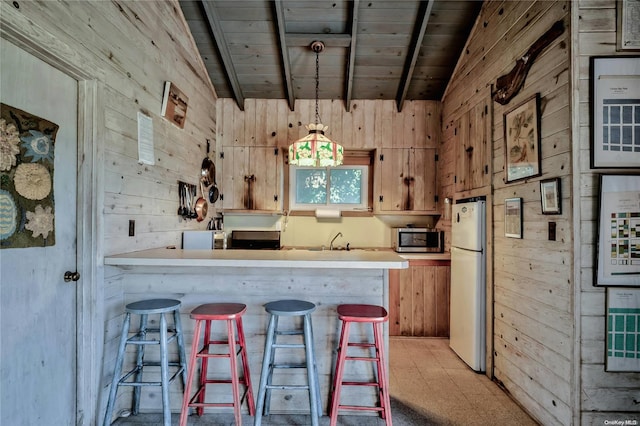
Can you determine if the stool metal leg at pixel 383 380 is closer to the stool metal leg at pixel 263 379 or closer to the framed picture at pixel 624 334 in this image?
the stool metal leg at pixel 263 379

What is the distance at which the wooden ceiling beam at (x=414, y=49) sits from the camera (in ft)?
9.59

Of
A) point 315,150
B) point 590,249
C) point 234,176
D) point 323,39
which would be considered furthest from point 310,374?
point 323,39

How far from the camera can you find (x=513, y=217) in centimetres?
232

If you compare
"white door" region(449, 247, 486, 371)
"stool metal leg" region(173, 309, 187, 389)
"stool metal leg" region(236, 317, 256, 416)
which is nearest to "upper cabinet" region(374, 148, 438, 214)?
"white door" region(449, 247, 486, 371)

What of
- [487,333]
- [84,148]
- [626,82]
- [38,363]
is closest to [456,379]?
[487,333]

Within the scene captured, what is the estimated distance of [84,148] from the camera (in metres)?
1.81

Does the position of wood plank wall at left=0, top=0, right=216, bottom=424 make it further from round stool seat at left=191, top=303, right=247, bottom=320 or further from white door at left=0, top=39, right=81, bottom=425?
round stool seat at left=191, top=303, right=247, bottom=320

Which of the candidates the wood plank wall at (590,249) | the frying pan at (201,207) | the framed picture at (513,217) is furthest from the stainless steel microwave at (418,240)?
the frying pan at (201,207)

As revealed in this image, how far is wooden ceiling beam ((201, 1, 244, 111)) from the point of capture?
2.93 metres

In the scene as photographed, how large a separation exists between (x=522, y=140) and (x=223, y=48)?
2960 millimetres

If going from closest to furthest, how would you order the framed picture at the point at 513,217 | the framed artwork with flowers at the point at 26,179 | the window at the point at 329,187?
the framed artwork with flowers at the point at 26,179, the framed picture at the point at 513,217, the window at the point at 329,187

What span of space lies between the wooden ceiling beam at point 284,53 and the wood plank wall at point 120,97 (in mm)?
940

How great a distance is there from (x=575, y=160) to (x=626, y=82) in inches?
19.9

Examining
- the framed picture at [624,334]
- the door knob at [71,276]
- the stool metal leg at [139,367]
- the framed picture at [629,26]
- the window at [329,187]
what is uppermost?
the framed picture at [629,26]
